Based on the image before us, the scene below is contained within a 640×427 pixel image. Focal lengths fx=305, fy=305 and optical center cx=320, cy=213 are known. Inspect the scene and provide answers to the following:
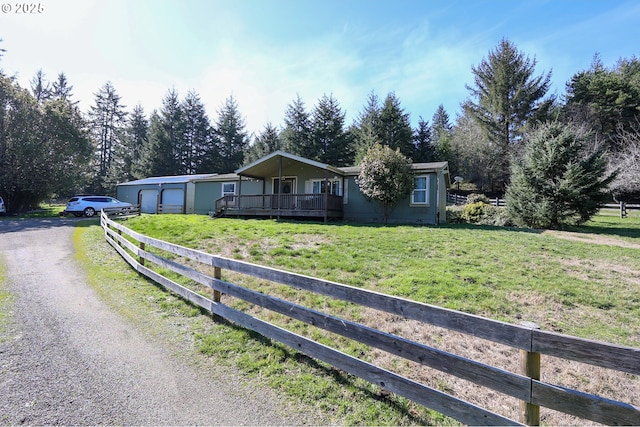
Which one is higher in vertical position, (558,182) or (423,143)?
(423,143)

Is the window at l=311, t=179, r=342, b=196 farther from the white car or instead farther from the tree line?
the white car

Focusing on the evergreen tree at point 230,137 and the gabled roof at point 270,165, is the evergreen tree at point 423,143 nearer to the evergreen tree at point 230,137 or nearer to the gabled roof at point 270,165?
the gabled roof at point 270,165

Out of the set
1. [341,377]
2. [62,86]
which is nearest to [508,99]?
[341,377]

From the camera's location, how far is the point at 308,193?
58.2 ft

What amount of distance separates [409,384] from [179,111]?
1780 inches

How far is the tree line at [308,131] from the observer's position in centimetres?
2322

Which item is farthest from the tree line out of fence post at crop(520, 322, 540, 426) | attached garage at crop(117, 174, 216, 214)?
fence post at crop(520, 322, 540, 426)

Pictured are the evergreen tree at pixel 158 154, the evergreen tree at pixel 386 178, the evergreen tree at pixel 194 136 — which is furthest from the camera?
the evergreen tree at pixel 194 136

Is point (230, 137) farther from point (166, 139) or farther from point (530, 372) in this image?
point (530, 372)

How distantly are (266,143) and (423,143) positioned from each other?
1867cm

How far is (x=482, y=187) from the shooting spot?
1288 inches

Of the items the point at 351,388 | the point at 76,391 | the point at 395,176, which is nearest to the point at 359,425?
the point at 351,388

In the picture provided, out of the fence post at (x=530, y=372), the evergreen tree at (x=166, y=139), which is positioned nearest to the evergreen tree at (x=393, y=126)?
the evergreen tree at (x=166, y=139)

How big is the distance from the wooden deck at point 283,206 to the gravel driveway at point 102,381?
37.0ft
